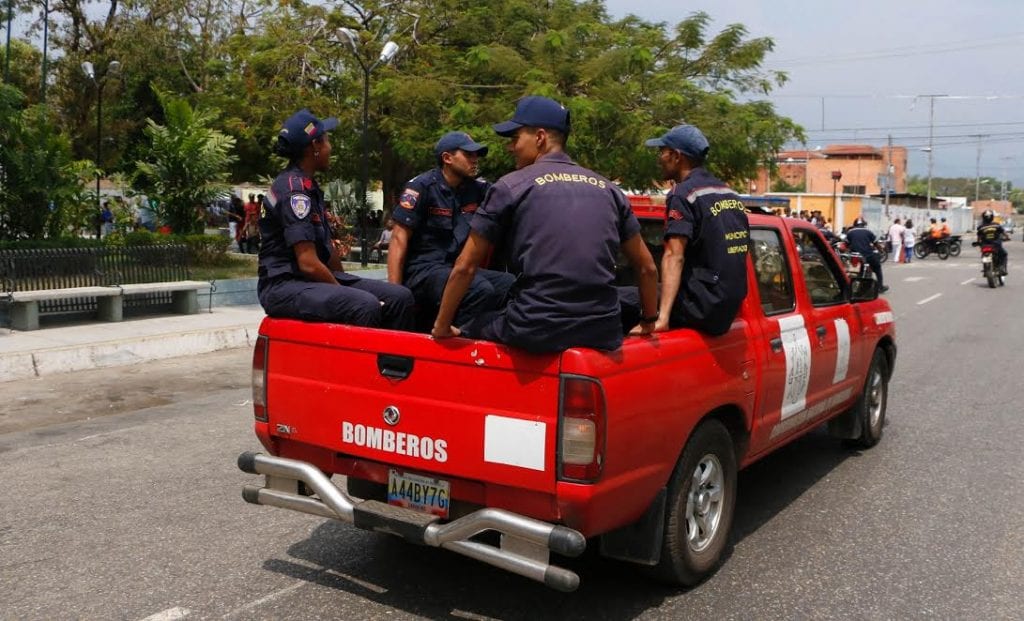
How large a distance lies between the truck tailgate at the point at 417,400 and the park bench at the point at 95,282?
8.88 meters

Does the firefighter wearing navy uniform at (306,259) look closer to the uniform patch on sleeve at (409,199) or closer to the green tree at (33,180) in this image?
the uniform patch on sleeve at (409,199)

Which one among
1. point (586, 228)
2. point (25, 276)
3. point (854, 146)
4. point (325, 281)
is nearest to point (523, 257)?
point (586, 228)

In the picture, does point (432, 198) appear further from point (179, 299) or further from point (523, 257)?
point (179, 299)

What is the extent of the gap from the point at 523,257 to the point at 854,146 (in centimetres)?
10604

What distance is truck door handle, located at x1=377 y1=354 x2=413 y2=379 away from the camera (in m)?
3.67

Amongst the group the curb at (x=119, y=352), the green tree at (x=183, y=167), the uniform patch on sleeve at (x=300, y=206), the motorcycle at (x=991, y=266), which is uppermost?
the green tree at (x=183, y=167)

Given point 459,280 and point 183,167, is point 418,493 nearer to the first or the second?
point 459,280

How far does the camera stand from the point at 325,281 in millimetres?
4418

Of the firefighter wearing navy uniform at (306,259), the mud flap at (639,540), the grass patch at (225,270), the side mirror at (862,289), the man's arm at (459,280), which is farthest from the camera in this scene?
the grass patch at (225,270)

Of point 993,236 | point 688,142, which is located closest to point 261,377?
point 688,142

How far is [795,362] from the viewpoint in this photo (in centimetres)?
493

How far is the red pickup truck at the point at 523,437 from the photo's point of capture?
336cm

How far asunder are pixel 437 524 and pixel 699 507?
1229mm

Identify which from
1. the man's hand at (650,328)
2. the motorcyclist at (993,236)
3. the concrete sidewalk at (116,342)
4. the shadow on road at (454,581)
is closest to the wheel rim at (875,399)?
the shadow on road at (454,581)
